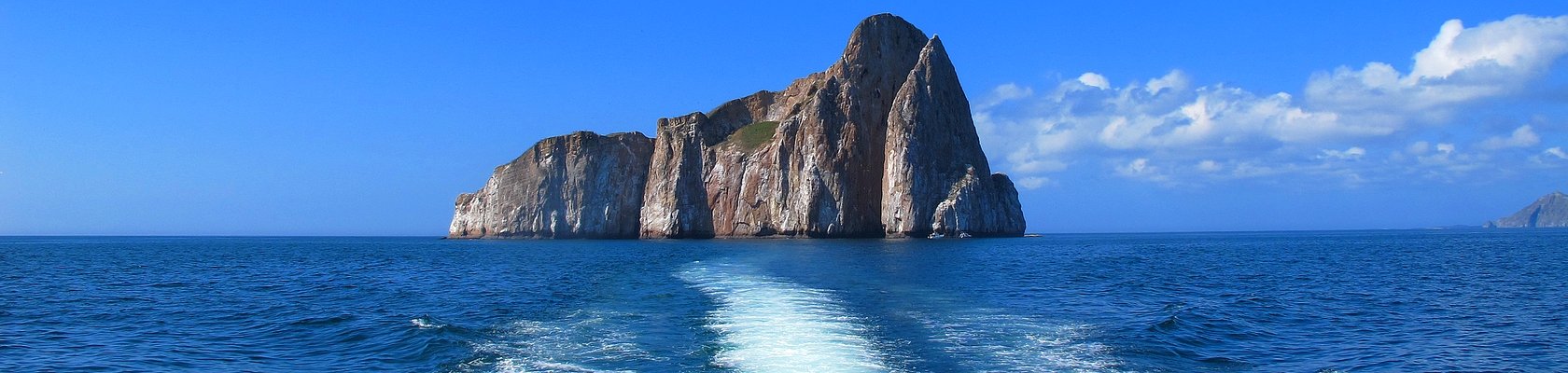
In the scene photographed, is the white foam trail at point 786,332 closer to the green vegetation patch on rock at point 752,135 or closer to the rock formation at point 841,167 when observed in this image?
the rock formation at point 841,167

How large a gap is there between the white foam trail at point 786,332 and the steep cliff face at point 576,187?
275 ft

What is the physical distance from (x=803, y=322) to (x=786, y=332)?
155cm

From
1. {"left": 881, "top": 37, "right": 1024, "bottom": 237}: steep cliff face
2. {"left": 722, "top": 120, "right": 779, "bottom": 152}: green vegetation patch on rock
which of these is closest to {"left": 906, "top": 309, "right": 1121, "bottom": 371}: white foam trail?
{"left": 881, "top": 37, "right": 1024, "bottom": 237}: steep cliff face

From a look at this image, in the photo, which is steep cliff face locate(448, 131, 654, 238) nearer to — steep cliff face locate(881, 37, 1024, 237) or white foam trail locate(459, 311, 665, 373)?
steep cliff face locate(881, 37, 1024, 237)

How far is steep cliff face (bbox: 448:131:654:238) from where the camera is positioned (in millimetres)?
111312

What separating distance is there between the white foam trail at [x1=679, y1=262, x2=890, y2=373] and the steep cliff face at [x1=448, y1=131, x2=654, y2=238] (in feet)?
275

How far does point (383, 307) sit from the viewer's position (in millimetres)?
25016

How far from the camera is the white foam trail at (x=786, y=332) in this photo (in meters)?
14.5

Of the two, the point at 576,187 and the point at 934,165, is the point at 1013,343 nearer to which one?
the point at 934,165

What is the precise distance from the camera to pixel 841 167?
309 ft

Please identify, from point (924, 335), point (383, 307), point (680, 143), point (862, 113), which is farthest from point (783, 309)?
point (680, 143)

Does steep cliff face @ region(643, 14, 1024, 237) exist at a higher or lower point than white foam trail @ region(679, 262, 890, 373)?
higher

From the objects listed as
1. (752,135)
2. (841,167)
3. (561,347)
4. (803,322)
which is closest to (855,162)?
(841,167)

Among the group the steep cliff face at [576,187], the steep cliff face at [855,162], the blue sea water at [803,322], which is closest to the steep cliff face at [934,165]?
the steep cliff face at [855,162]
